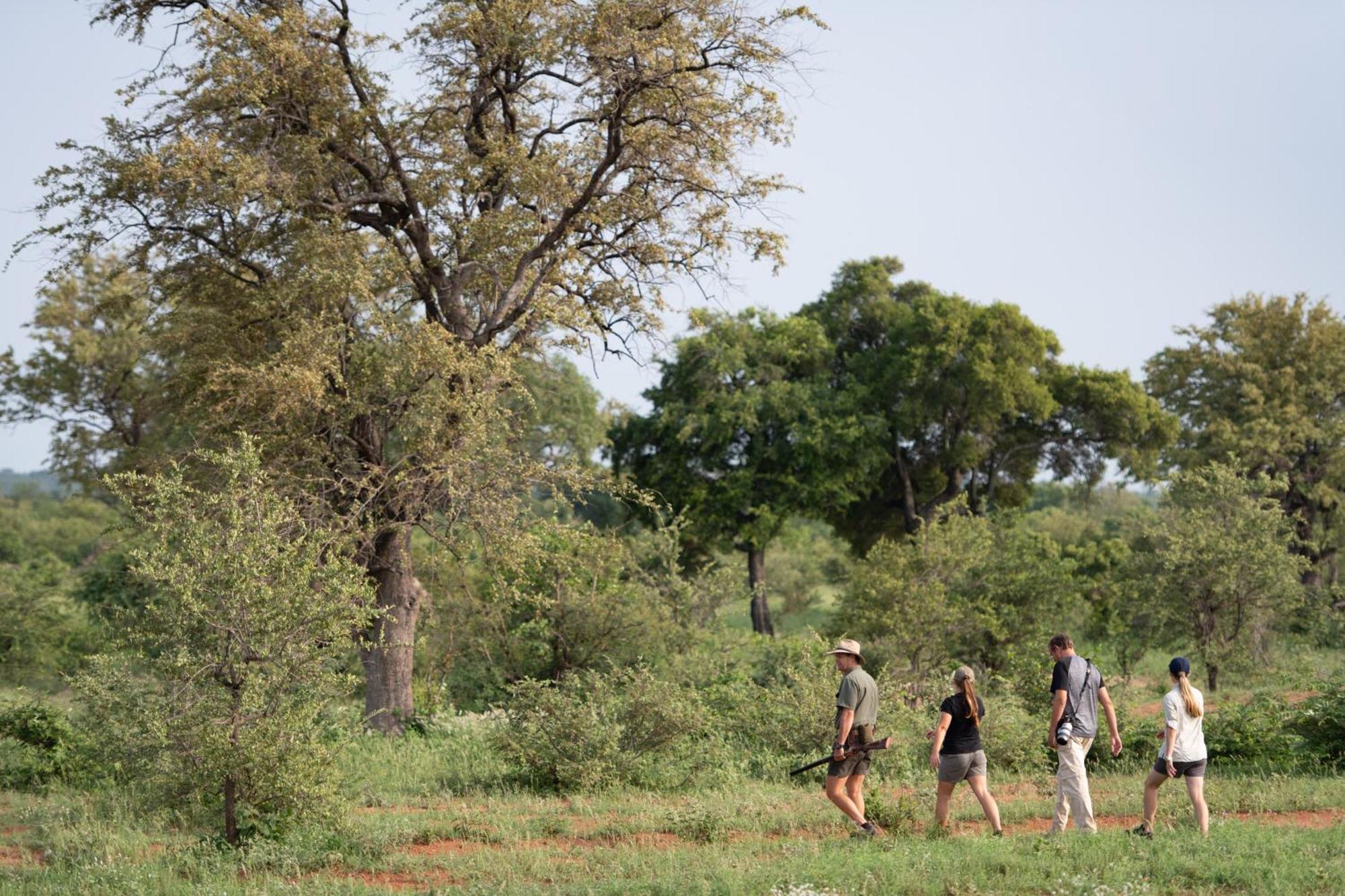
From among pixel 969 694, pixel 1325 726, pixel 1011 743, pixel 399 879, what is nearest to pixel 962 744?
pixel 969 694

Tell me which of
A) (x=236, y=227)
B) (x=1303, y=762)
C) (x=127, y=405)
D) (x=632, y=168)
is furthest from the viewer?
(x=127, y=405)

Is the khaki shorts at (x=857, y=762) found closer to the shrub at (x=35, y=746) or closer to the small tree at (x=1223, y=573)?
the shrub at (x=35, y=746)

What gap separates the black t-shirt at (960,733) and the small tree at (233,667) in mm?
5239

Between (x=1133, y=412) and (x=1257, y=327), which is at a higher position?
(x=1257, y=327)

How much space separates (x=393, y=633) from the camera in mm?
18234

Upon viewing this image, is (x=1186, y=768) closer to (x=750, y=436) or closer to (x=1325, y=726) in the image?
(x=1325, y=726)

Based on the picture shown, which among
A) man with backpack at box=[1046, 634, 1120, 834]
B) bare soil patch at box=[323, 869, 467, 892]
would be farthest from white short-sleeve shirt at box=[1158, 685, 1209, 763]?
bare soil patch at box=[323, 869, 467, 892]

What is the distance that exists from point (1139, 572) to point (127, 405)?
28.8m

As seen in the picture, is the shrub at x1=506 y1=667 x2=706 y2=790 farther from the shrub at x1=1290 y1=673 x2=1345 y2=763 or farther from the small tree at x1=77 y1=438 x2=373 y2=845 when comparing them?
the shrub at x1=1290 y1=673 x2=1345 y2=763

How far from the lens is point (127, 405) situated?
35.9 m

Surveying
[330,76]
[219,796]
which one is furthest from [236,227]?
[219,796]

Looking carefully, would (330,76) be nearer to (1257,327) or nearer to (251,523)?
(251,523)

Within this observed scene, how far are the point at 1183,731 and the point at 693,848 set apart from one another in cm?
417

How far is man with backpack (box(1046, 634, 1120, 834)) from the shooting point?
9.88 m
